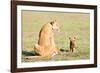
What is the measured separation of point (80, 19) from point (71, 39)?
0.20 m

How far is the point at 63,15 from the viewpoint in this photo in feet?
6.36

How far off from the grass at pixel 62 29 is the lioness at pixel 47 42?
0.03 metres

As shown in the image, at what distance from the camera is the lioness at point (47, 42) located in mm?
1865

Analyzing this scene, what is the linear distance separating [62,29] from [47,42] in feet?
0.58

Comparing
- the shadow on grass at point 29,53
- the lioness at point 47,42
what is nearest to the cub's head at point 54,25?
the lioness at point 47,42

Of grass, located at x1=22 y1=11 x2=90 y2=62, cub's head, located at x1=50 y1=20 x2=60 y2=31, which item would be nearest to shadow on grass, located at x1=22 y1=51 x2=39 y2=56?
grass, located at x1=22 y1=11 x2=90 y2=62

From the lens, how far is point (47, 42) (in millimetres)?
1895

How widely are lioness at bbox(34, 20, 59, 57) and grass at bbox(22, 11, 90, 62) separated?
3 centimetres

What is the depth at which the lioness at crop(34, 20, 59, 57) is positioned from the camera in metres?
1.87

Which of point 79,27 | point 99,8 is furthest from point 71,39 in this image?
point 99,8

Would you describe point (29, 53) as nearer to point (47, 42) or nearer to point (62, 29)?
point (47, 42)

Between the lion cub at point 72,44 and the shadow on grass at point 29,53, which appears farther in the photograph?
the lion cub at point 72,44

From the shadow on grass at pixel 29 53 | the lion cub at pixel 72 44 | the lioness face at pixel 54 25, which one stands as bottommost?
the shadow on grass at pixel 29 53

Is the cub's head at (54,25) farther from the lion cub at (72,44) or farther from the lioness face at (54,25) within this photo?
the lion cub at (72,44)
